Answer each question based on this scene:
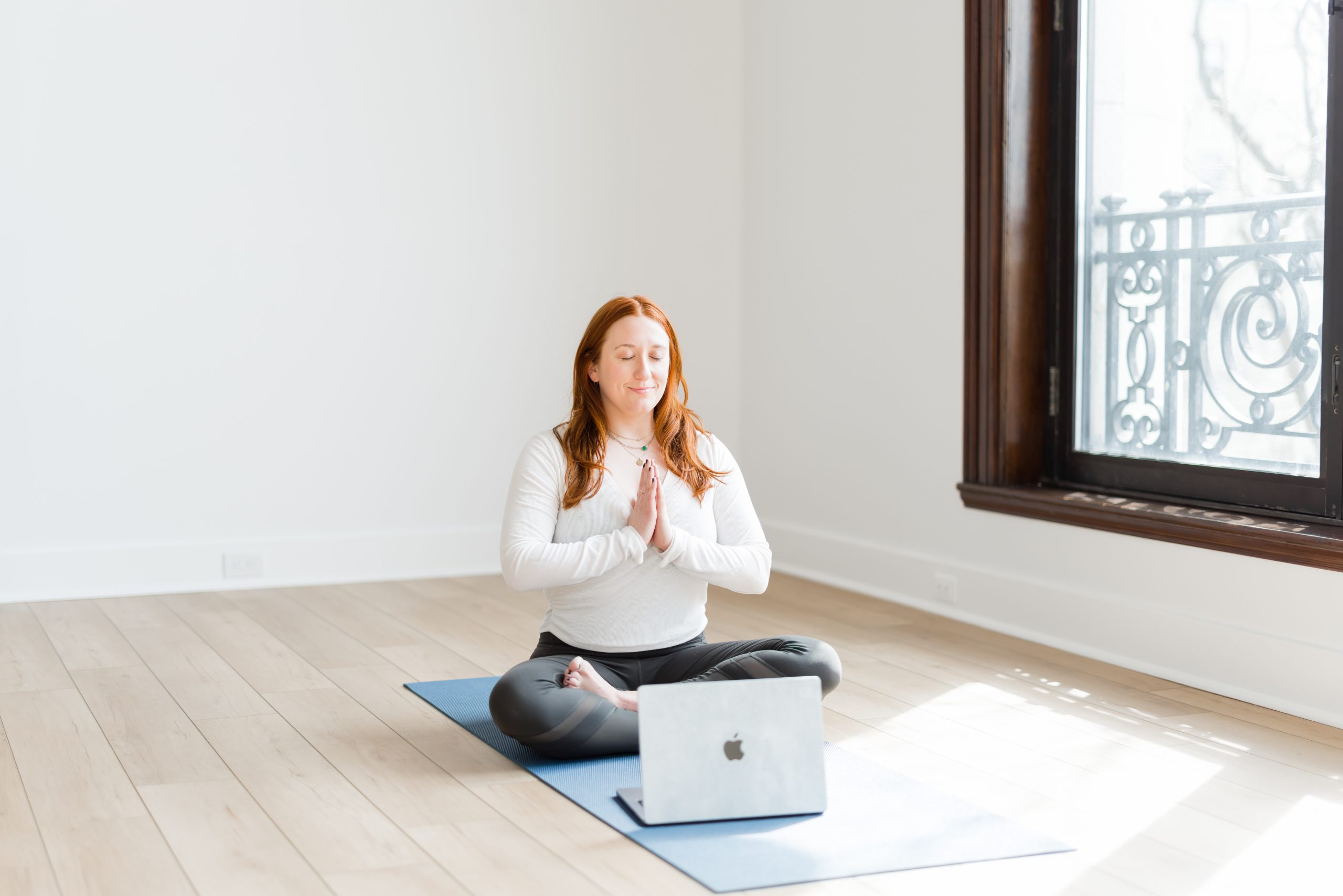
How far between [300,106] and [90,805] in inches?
107

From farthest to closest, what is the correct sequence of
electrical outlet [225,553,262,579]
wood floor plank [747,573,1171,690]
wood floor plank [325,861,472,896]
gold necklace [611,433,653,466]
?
electrical outlet [225,553,262,579]
wood floor plank [747,573,1171,690]
gold necklace [611,433,653,466]
wood floor plank [325,861,472,896]

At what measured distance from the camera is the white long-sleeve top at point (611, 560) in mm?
2453

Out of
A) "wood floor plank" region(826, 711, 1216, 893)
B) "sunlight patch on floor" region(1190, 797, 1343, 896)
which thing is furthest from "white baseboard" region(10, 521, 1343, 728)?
"wood floor plank" region(826, 711, 1216, 893)

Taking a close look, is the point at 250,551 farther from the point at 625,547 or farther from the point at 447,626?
the point at 625,547

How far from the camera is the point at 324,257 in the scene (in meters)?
4.40

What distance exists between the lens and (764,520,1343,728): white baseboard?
2863mm

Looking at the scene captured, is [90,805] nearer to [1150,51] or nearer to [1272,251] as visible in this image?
[1272,251]

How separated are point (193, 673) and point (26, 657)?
1.62ft

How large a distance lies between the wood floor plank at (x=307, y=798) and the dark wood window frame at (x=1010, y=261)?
200 centimetres

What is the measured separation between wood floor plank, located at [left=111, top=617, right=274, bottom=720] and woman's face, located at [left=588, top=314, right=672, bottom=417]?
1.06m

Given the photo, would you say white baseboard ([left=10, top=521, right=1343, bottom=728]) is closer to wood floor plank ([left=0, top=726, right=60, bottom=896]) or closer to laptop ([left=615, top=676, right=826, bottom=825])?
laptop ([left=615, top=676, right=826, bottom=825])

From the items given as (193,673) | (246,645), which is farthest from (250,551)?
(193,673)

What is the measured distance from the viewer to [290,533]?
4.40 m

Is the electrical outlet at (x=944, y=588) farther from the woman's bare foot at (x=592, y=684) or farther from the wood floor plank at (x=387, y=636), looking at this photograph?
the woman's bare foot at (x=592, y=684)
